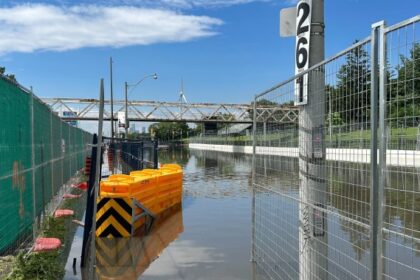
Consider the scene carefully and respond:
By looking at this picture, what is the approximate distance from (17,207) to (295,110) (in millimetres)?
4547

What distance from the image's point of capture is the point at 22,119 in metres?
8.52

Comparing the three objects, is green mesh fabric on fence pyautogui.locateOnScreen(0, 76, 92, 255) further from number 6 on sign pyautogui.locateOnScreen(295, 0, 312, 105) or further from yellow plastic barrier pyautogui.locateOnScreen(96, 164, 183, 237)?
number 6 on sign pyautogui.locateOnScreen(295, 0, 312, 105)

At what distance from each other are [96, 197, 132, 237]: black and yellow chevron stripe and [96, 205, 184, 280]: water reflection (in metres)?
0.22

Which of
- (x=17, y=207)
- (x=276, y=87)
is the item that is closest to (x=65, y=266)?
(x=17, y=207)

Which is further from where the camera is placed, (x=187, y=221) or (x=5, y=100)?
(x=187, y=221)

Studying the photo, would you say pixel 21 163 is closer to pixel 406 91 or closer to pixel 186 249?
pixel 186 249

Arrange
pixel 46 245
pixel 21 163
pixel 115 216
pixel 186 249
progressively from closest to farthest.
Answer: pixel 46 245, pixel 21 163, pixel 186 249, pixel 115 216

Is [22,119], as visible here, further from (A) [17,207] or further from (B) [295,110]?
(B) [295,110]

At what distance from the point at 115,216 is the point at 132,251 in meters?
1.35

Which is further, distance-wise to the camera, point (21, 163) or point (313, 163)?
point (21, 163)

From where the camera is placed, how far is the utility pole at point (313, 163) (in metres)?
5.07

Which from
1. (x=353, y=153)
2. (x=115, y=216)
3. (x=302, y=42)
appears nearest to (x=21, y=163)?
(x=115, y=216)

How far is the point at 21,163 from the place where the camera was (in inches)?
327

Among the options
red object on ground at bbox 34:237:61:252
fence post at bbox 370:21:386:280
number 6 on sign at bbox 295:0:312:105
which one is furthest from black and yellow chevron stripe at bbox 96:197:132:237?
fence post at bbox 370:21:386:280
